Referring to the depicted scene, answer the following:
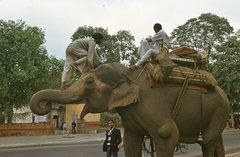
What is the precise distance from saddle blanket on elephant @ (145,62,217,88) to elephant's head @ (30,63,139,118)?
318 mm

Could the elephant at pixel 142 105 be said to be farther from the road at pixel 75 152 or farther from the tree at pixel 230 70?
the tree at pixel 230 70

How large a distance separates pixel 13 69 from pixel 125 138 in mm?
23467

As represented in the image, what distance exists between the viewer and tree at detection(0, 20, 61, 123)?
2672 centimetres

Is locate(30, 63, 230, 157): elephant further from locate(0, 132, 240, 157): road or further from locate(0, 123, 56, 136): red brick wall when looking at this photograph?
locate(0, 123, 56, 136): red brick wall

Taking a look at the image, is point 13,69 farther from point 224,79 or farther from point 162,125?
point 162,125

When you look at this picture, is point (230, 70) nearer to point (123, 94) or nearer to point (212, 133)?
point (212, 133)

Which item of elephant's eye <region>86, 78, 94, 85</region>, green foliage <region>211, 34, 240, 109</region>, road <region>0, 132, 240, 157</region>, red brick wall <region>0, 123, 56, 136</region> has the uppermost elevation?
green foliage <region>211, 34, 240, 109</region>

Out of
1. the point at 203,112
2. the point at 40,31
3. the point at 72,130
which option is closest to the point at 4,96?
the point at 72,130

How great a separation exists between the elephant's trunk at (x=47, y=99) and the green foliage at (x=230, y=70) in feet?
94.6

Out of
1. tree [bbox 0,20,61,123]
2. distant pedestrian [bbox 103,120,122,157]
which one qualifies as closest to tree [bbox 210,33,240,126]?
tree [bbox 0,20,61,123]

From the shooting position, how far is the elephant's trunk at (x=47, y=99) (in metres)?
4.44

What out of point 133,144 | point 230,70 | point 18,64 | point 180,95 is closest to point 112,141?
point 133,144

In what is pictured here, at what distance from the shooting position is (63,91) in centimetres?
461

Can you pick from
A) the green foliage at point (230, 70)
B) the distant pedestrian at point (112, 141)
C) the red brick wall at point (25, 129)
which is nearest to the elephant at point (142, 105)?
the distant pedestrian at point (112, 141)
